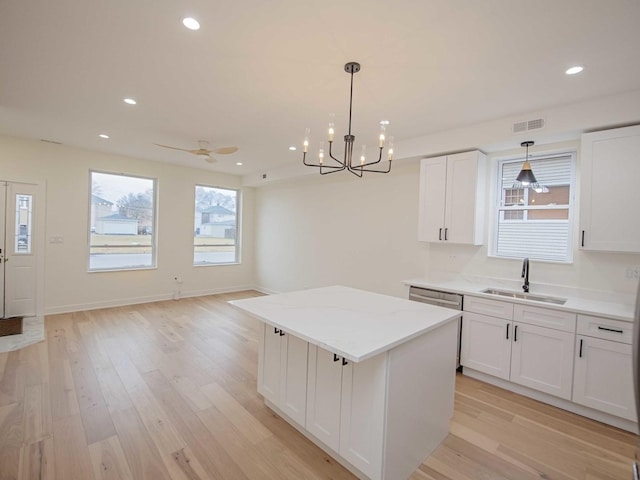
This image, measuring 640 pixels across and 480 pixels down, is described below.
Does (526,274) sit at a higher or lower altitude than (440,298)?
higher

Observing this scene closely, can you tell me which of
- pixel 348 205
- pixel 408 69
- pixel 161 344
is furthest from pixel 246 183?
pixel 408 69

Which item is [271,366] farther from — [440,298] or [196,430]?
[440,298]

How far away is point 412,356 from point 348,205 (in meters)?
3.75

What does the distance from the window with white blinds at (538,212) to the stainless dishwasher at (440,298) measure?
0.92 meters

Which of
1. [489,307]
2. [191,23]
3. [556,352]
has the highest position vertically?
[191,23]

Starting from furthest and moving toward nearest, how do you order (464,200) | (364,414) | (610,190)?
(464,200)
(610,190)
(364,414)

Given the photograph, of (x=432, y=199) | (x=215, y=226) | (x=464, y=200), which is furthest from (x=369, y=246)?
(x=215, y=226)

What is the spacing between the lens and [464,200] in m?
Answer: 3.65

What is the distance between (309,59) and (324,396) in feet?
8.06

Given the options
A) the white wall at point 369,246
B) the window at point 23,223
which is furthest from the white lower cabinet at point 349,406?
the window at point 23,223

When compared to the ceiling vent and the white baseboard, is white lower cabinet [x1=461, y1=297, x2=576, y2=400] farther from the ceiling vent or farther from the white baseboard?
the white baseboard

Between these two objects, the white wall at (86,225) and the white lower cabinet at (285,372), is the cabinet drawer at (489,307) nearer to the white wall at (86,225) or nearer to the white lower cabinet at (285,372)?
the white lower cabinet at (285,372)

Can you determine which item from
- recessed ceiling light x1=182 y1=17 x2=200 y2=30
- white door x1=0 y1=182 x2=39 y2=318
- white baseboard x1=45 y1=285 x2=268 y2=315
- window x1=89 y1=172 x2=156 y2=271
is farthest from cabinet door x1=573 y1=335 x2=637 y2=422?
white door x1=0 y1=182 x2=39 y2=318

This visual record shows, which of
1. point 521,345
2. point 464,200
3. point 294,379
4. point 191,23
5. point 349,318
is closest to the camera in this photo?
point 191,23
